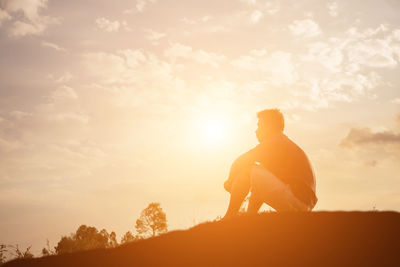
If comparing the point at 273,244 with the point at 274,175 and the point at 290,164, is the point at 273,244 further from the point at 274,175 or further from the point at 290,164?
the point at 290,164

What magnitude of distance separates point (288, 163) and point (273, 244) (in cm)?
229

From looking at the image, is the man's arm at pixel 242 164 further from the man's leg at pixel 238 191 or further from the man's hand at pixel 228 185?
the man's leg at pixel 238 191

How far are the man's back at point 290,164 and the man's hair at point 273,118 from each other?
0.33 meters

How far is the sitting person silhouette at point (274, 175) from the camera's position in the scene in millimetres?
8312

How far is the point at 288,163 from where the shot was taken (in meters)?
8.66

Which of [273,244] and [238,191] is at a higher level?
[238,191]

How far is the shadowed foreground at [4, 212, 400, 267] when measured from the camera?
21.2 ft

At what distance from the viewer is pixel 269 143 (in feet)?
29.2

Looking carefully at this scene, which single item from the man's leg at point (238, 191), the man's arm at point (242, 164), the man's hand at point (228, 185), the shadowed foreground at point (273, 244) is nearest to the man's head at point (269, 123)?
the man's arm at point (242, 164)

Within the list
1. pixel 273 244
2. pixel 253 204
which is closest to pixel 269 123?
pixel 253 204

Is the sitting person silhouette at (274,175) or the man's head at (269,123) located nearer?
the sitting person silhouette at (274,175)

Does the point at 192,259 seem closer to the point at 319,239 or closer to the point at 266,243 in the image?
the point at 266,243

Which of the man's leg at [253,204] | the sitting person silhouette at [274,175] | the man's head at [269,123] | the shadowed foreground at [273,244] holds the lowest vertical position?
the shadowed foreground at [273,244]

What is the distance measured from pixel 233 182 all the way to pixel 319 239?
102 inches
